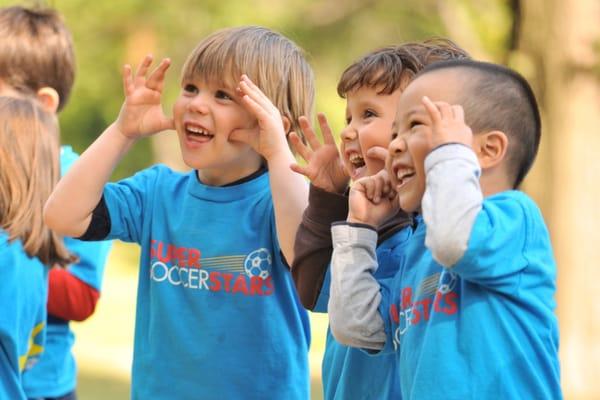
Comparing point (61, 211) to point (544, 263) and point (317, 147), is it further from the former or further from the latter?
point (544, 263)

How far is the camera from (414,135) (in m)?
2.66

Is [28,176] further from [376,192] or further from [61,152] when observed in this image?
[376,192]

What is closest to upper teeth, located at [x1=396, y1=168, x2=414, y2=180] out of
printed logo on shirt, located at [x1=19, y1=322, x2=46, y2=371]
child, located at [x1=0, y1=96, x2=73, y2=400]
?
child, located at [x1=0, y1=96, x2=73, y2=400]

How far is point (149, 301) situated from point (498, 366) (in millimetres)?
1363

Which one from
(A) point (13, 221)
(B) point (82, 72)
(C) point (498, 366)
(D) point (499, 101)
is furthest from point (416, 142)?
(B) point (82, 72)

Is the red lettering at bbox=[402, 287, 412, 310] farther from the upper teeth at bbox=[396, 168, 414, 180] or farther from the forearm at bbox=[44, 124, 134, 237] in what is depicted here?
the forearm at bbox=[44, 124, 134, 237]

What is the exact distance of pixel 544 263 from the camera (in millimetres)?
2594

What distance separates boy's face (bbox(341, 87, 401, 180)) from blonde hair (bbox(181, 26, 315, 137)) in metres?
0.43

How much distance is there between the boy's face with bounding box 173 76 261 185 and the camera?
3.48 meters

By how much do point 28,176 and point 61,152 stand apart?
55 centimetres

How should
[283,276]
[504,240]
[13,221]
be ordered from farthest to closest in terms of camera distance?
[13,221]
[283,276]
[504,240]

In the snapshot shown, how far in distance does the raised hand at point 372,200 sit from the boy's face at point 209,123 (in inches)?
25.0

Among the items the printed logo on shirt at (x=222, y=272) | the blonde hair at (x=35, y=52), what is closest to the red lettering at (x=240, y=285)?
the printed logo on shirt at (x=222, y=272)

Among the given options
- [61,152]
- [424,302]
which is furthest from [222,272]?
[61,152]
